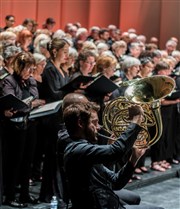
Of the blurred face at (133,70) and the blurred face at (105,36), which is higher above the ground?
the blurred face at (105,36)

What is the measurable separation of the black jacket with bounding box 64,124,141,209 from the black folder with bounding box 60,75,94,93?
1670mm

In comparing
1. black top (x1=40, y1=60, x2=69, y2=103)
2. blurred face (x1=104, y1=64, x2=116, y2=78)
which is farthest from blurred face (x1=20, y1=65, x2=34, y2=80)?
blurred face (x1=104, y1=64, x2=116, y2=78)

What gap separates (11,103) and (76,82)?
0.72 m

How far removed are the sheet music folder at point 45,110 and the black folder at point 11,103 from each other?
0.28m

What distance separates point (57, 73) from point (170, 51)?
4.56 metres

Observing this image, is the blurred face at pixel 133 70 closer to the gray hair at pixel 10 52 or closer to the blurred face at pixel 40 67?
the blurred face at pixel 40 67

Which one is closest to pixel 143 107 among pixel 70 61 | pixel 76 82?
pixel 76 82

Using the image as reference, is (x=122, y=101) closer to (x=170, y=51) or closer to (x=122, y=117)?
(x=122, y=117)

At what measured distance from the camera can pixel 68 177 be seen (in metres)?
3.16

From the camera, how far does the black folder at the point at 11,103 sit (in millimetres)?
4270

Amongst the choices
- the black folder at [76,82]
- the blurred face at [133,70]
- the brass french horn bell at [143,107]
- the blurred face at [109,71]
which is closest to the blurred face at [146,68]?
the blurred face at [133,70]

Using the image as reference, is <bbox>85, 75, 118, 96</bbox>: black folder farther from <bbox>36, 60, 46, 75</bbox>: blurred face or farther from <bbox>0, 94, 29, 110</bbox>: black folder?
<bbox>0, 94, 29, 110</bbox>: black folder

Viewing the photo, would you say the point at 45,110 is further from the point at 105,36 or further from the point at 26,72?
the point at 105,36

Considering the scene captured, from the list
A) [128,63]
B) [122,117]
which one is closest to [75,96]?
[122,117]
